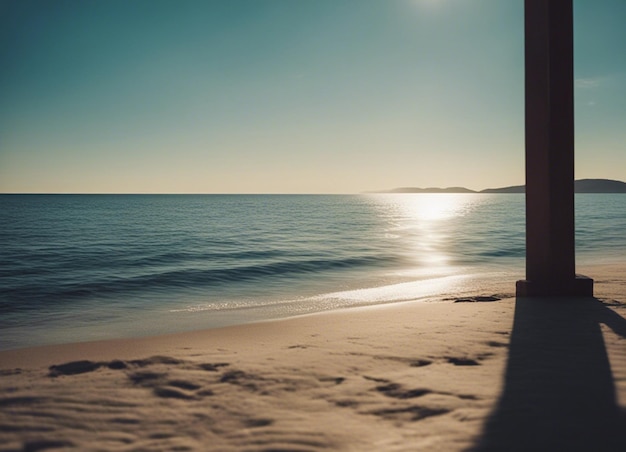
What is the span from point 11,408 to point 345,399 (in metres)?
2.25

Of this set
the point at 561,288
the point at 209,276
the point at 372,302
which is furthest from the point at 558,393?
the point at 209,276

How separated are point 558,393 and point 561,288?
368 centimetres

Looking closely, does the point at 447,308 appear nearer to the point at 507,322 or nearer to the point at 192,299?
→ the point at 507,322

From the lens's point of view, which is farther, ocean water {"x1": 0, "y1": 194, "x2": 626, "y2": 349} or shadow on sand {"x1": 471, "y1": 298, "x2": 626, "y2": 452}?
ocean water {"x1": 0, "y1": 194, "x2": 626, "y2": 349}

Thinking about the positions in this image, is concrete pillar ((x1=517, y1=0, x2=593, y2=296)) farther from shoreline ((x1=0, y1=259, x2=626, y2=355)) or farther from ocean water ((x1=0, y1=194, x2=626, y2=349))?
ocean water ((x1=0, y1=194, x2=626, y2=349))

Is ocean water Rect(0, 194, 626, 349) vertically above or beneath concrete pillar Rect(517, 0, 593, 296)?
beneath

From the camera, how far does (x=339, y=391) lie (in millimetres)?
3246

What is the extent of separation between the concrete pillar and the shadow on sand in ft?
3.90

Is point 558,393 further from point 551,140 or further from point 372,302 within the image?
point 372,302

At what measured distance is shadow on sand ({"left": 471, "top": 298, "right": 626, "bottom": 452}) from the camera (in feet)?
8.18

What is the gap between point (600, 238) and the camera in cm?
2395

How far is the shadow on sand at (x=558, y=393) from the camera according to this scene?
2.49m

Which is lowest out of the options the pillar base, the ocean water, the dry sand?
the ocean water

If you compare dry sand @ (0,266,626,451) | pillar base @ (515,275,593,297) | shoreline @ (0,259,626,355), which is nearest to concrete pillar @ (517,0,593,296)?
pillar base @ (515,275,593,297)
